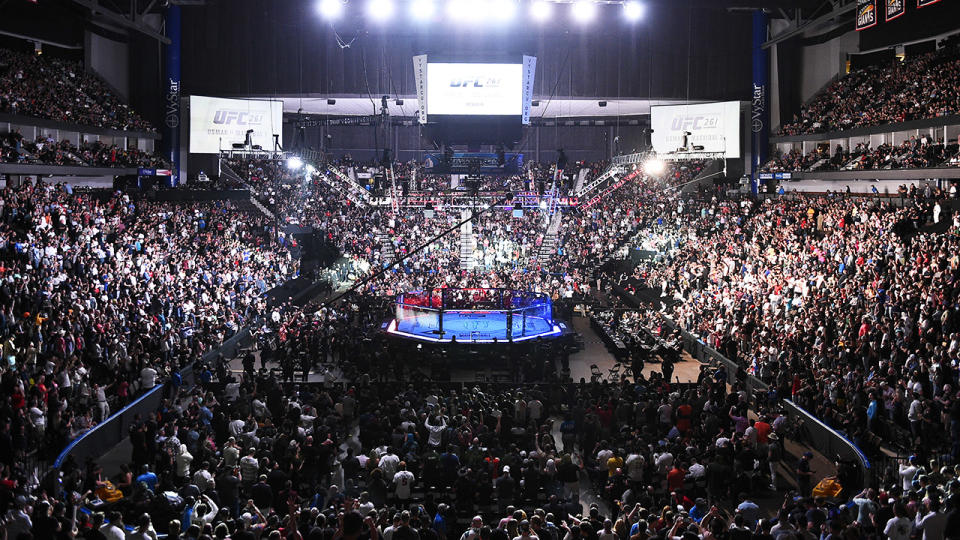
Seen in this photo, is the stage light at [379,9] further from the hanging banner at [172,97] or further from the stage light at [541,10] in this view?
the hanging banner at [172,97]

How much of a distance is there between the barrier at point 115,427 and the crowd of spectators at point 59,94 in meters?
13.5

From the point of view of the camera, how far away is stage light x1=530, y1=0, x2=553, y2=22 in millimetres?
32812

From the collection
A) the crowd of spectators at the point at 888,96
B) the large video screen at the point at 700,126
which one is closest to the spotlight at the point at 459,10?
the large video screen at the point at 700,126

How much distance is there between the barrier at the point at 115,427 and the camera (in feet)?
43.0

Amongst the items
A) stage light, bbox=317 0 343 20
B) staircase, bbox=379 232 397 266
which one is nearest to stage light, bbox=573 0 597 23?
stage light, bbox=317 0 343 20

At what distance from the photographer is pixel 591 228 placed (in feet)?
119

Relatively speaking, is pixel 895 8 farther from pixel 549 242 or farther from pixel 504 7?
pixel 549 242

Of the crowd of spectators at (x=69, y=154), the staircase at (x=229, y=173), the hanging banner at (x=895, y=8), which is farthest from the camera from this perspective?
the staircase at (x=229, y=173)

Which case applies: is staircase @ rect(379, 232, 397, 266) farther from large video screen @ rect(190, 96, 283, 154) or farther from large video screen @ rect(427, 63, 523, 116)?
large video screen @ rect(427, 63, 523, 116)

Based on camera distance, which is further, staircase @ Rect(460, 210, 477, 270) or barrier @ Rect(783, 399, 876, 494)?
staircase @ Rect(460, 210, 477, 270)

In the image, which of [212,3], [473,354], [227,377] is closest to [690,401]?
[473,354]

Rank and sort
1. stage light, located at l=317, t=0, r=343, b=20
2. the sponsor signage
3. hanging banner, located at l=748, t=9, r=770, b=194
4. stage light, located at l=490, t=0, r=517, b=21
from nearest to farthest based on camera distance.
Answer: stage light, located at l=490, t=0, r=517, b=21, stage light, located at l=317, t=0, r=343, b=20, the sponsor signage, hanging banner, located at l=748, t=9, r=770, b=194

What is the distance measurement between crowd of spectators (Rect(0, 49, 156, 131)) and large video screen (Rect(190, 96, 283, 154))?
209cm

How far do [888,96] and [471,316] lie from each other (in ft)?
56.0
